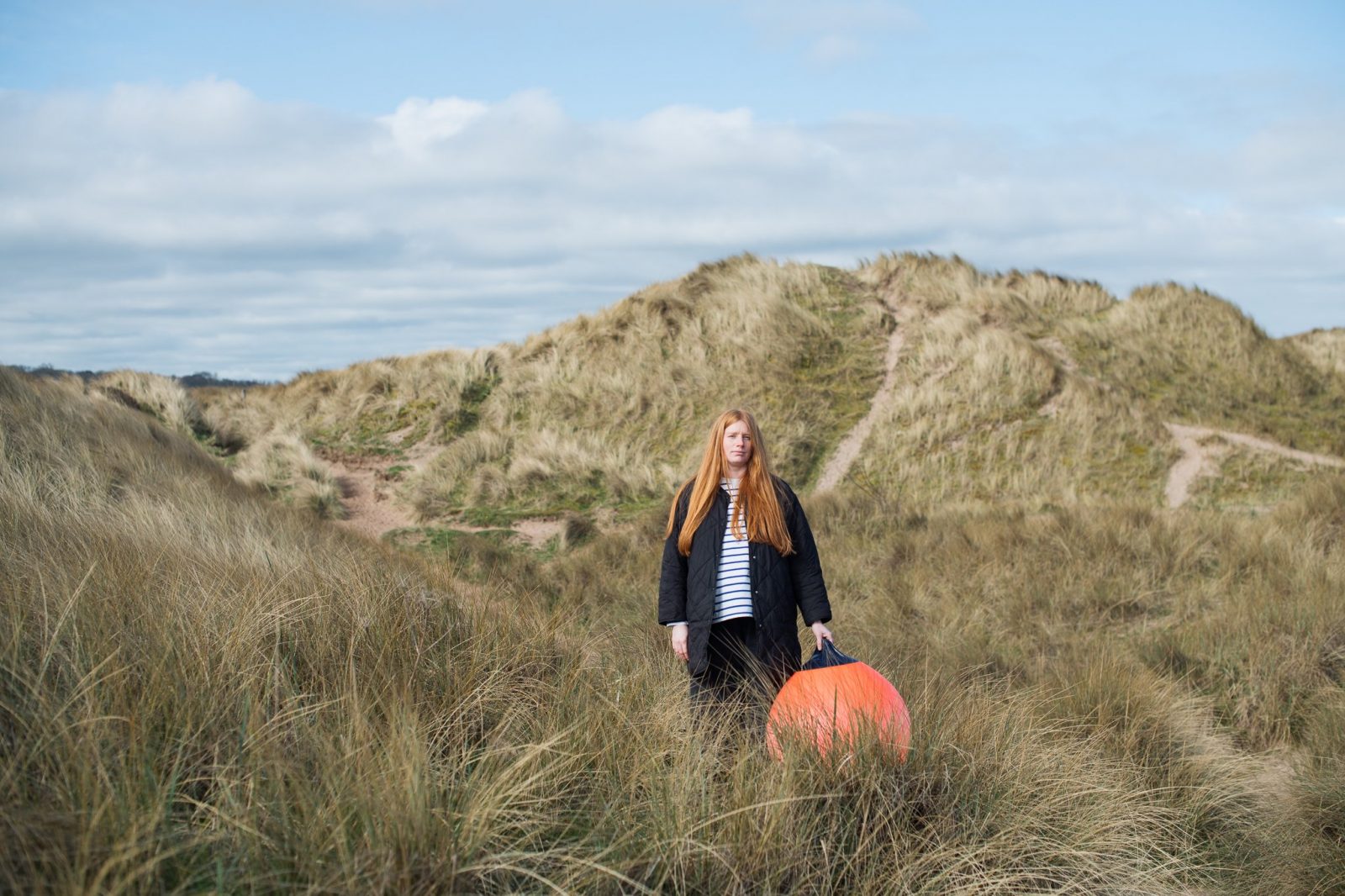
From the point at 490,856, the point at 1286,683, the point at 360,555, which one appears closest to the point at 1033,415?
the point at 1286,683

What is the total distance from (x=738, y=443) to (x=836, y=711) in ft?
4.76

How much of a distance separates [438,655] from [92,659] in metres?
1.41

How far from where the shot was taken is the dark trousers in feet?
14.6

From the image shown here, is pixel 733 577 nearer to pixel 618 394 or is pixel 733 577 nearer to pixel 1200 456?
pixel 1200 456

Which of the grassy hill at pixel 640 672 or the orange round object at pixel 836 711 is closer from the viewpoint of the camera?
the grassy hill at pixel 640 672

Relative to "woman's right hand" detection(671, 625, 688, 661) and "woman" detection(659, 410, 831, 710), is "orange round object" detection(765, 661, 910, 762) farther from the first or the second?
"woman's right hand" detection(671, 625, 688, 661)

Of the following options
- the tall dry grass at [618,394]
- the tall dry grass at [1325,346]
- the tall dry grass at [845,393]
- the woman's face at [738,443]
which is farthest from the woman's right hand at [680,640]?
the tall dry grass at [1325,346]

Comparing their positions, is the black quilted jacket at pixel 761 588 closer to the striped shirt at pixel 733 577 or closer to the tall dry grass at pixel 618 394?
the striped shirt at pixel 733 577

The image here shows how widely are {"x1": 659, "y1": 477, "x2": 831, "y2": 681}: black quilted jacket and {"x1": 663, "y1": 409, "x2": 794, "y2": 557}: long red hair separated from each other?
0.15 feet

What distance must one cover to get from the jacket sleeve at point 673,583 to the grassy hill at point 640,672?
31cm

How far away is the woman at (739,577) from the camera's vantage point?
15.2ft

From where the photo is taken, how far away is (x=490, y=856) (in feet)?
8.42

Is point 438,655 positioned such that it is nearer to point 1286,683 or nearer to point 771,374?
point 1286,683

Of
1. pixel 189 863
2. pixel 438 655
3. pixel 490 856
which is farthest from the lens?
pixel 438 655
